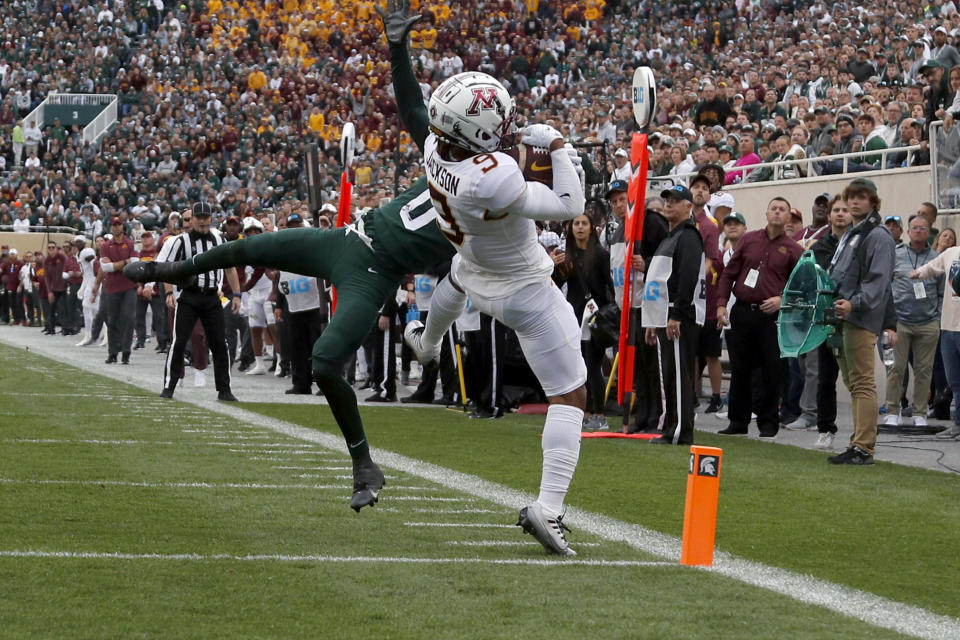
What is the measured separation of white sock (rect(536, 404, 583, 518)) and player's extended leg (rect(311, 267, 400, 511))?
0.81m

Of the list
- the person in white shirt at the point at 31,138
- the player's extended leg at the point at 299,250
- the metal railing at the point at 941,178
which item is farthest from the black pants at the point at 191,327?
the person in white shirt at the point at 31,138

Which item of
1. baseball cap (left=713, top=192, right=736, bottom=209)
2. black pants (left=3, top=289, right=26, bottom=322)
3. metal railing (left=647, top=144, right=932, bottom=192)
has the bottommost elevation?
black pants (left=3, top=289, right=26, bottom=322)

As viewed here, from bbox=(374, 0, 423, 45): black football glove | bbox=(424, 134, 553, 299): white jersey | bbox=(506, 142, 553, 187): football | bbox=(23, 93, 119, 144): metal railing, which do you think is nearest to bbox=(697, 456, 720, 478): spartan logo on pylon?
bbox=(424, 134, 553, 299): white jersey

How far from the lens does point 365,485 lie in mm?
6645

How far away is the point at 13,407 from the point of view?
12688mm

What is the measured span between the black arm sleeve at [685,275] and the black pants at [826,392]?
1.12 metres

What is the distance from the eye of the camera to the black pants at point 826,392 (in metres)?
11.4

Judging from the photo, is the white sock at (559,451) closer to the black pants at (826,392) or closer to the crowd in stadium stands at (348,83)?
the black pants at (826,392)

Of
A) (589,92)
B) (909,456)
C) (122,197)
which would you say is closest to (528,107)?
(589,92)

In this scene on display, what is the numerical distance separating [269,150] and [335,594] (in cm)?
3296

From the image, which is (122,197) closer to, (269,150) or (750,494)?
(269,150)

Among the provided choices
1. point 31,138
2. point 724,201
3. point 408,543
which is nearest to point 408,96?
point 408,543

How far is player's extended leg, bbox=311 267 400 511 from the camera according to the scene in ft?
22.0

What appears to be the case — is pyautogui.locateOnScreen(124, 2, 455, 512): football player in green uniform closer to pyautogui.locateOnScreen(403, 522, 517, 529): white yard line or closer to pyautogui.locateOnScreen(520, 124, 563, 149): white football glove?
pyautogui.locateOnScreen(403, 522, 517, 529): white yard line
